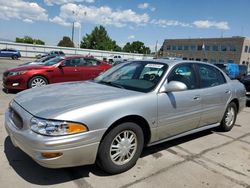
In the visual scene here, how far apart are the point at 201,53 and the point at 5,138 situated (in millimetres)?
Result: 63445

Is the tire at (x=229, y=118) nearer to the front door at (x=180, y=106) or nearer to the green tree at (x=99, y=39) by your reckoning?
the front door at (x=180, y=106)

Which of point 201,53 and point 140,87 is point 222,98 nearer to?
point 140,87

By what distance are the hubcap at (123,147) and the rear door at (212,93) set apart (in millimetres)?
1618

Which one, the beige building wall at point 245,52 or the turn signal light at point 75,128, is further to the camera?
the beige building wall at point 245,52

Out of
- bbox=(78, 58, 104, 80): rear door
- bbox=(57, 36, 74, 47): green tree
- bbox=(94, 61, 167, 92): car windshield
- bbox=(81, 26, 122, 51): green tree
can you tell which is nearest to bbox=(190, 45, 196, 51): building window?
bbox=(81, 26, 122, 51): green tree

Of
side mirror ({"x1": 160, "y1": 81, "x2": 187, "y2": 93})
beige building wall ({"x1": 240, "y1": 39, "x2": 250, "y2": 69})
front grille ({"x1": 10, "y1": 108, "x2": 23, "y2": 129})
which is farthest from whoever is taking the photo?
beige building wall ({"x1": 240, "y1": 39, "x2": 250, "y2": 69})

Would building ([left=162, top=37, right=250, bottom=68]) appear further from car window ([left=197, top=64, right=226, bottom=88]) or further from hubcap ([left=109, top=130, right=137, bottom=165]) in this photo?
hubcap ([left=109, top=130, right=137, bottom=165])

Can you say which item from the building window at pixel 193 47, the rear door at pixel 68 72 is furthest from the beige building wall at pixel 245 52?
the rear door at pixel 68 72

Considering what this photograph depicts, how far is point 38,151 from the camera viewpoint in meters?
2.62

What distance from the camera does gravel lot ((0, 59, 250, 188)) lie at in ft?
9.74

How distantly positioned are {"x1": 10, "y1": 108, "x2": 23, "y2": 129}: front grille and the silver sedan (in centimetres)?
1

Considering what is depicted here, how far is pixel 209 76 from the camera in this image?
15.2ft

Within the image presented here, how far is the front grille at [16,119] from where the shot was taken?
9.57ft

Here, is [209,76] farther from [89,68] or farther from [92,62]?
[92,62]
